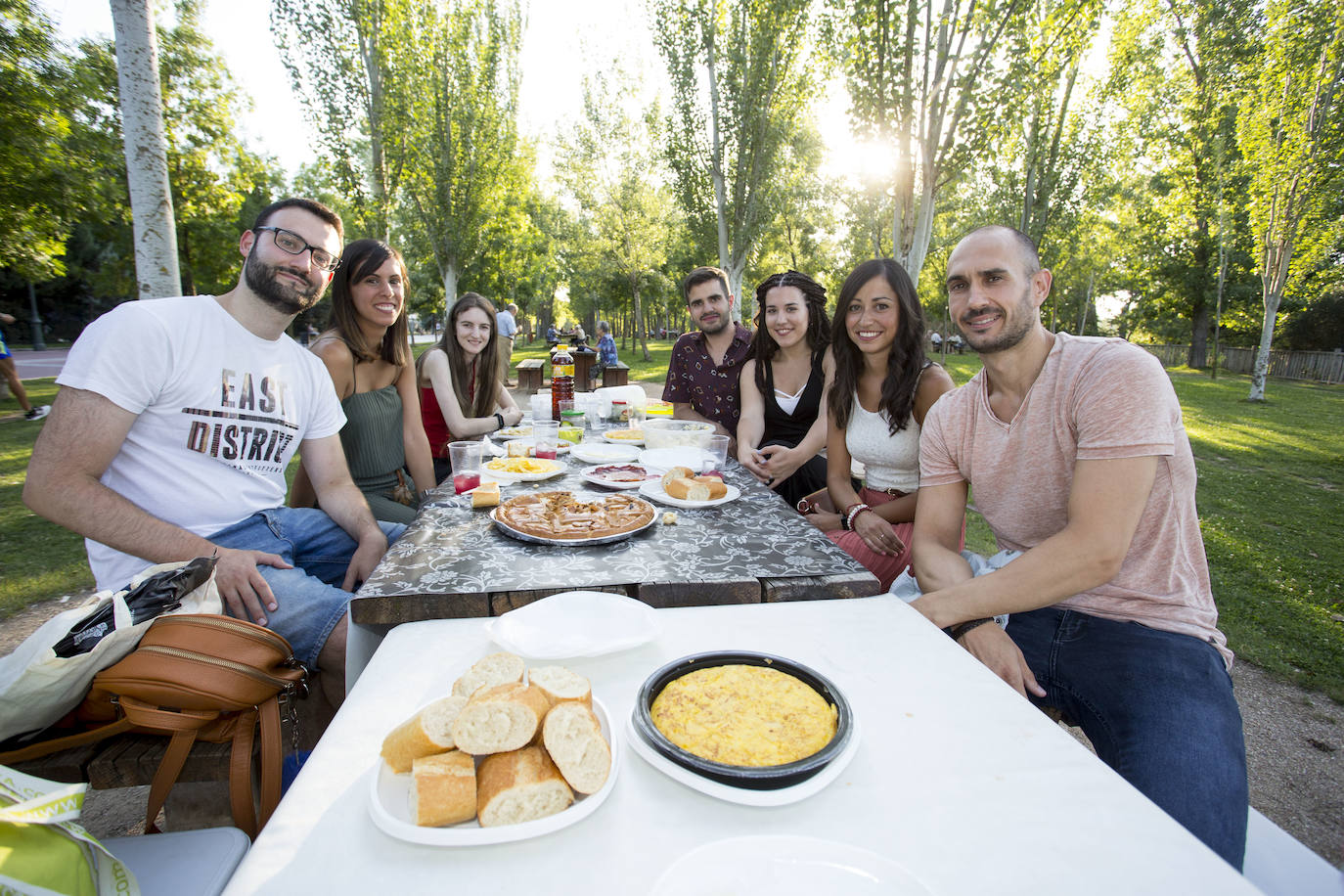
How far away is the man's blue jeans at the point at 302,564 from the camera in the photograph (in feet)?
6.59

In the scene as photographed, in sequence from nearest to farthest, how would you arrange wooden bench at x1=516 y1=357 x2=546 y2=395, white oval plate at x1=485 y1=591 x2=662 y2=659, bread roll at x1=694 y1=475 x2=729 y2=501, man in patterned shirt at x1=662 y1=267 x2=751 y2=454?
1. white oval plate at x1=485 y1=591 x2=662 y2=659
2. bread roll at x1=694 y1=475 x2=729 y2=501
3. man in patterned shirt at x1=662 y1=267 x2=751 y2=454
4. wooden bench at x1=516 y1=357 x2=546 y2=395

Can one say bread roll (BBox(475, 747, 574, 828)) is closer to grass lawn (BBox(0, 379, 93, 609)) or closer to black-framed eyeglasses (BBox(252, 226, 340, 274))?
black-framed eyeglasses (BBox(252, 226, 340, 274))

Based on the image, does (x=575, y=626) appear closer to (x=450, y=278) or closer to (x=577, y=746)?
(x=577, y=746)

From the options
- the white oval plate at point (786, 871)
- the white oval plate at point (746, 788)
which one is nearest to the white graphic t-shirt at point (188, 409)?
the white oval plate at point (746, 788)

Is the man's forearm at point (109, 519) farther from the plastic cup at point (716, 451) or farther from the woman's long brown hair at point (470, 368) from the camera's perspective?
the woman's long brown hair at point (470, 368)

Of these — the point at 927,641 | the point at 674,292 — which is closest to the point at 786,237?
the point at 674,292

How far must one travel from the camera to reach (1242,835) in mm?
1423

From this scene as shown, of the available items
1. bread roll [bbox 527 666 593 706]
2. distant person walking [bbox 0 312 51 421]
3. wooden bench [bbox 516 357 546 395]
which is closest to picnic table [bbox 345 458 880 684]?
bread roll [bbox 527 666 593 706]

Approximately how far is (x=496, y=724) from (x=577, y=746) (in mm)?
133

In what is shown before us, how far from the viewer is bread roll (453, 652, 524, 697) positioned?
1.03m

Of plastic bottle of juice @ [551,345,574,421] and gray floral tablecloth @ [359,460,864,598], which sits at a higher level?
plastic bottle of juice @ [551,345,574,421]

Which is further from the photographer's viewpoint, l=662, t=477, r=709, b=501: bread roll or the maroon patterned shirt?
the maroon patterned shirt

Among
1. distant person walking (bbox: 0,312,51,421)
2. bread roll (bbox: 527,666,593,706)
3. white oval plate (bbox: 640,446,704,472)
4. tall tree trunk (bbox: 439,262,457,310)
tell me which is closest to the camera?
bread roll (bbox: 527,666,593,706)

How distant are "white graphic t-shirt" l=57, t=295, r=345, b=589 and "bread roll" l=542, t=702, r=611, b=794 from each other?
2044 millimetres
